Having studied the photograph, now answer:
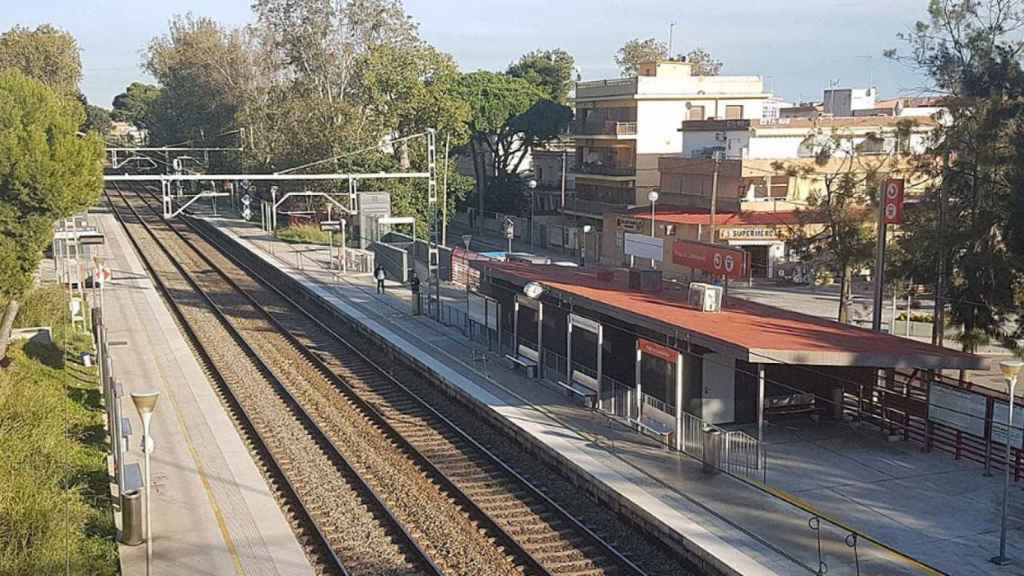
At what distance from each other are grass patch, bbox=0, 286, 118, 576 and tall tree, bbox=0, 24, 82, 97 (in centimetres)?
5935

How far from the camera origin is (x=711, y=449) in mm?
16844

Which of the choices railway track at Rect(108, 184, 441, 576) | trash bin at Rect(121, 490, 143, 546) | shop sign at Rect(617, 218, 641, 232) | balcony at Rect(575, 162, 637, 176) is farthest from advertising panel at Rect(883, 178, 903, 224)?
balcony at Rect(575, 162, 637, 176)

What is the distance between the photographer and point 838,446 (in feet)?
60.3

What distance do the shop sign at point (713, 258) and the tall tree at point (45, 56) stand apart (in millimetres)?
64200

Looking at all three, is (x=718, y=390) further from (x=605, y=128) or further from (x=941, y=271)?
(x=605, y=128)

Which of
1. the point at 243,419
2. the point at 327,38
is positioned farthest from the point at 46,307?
the point at 327,38

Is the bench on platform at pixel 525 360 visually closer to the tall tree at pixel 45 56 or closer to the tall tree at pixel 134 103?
the tall tree at pixel 45 56

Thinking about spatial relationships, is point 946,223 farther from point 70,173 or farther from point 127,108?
point 127,108

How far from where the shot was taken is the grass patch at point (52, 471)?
12.8 meters

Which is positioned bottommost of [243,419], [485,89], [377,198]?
[243,419]

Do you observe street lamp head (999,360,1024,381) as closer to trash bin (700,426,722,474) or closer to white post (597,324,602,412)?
trash bin (700,426,722,474)

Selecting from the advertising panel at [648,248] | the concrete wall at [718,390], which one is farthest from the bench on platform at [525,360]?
the advertising panel at [648,248]

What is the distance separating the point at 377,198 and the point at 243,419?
97.4 ft

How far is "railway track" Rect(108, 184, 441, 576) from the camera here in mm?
14281
